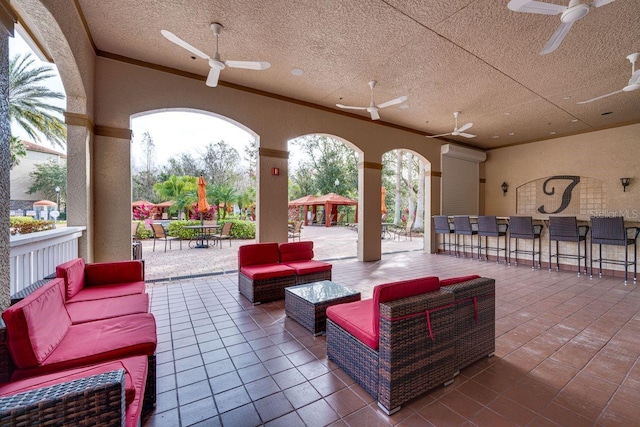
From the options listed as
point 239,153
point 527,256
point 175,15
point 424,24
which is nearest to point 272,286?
point 175,15

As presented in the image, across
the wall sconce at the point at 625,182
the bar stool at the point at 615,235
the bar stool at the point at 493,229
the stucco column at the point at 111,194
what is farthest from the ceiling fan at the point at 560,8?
the wall sconce at the point at 625,182

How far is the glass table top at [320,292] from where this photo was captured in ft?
10.4

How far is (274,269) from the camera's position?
4.11 m

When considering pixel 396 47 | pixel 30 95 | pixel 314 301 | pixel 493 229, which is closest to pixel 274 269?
pixel 314 301

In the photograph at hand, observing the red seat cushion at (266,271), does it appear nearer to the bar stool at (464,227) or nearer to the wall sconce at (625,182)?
the bar stool at (464,227)

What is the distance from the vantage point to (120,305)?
2.49m

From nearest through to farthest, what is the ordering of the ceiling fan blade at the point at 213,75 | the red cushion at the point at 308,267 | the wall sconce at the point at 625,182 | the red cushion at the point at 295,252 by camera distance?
the ceiling fan blade at the point at 213,75 < the red cushion at the point at 308,267 < the red cushion at the point at 295,252 < the wall sconce at the point at 625,182

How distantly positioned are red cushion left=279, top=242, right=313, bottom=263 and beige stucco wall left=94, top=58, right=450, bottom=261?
3.77ft

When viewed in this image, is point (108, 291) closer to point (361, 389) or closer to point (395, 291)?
point (361, 389)

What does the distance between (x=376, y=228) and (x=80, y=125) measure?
20.0 ft

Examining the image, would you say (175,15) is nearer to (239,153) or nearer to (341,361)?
(341,361)

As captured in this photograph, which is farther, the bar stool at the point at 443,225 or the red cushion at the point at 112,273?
the bar stool at the point at 443,225

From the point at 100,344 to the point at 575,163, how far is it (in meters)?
A: 11.5

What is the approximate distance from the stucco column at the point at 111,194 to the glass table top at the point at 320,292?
298cm
